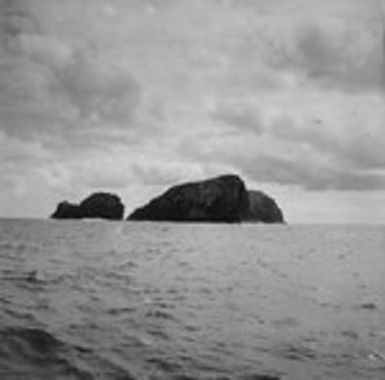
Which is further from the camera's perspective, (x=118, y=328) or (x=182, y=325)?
(x=182, y=325)

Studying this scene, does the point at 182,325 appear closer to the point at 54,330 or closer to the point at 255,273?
the point at 54,330

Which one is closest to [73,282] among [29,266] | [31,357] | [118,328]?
[29,266]

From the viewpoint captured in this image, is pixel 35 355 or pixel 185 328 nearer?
pixel 35 355

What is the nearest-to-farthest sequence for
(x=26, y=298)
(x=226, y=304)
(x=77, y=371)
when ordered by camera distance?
1. (x=77, y=371)
2. (x=26, y=298)
3. (x=226, y=304)

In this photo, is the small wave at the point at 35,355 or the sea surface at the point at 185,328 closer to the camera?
A: the small wave at the point at 35,355

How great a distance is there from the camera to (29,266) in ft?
97.9

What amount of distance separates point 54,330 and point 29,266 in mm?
18141

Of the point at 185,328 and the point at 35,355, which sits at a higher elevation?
the point at 35,355

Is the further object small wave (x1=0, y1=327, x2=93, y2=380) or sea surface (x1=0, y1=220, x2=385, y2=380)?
sea surface (x1=0, y1=220, x2=385, y2=380)

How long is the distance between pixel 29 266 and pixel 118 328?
18.0 meters

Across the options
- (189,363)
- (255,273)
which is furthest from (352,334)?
(255,273)

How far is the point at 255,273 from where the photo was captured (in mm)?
31703

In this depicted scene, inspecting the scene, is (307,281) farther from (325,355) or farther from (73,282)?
(325,355)

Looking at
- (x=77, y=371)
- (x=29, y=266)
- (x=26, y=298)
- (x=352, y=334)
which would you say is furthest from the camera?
(x=29, y=266)
